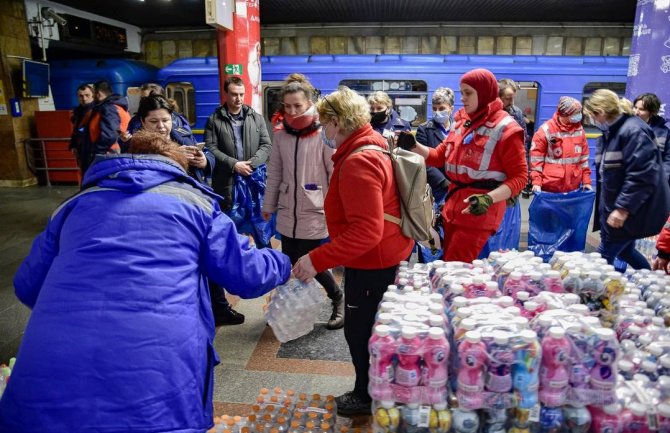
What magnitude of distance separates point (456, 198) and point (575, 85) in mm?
7820

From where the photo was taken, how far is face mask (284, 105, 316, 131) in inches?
131

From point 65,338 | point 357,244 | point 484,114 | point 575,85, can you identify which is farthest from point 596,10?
point 65,338

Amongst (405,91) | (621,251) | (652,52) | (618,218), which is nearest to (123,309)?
(618,218)

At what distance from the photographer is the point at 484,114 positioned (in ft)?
9.73

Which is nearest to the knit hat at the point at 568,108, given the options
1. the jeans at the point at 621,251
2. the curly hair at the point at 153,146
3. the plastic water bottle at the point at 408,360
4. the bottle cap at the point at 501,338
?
the jeans at the point at 621,251

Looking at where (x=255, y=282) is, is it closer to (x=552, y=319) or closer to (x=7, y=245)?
(x=552, y=319)

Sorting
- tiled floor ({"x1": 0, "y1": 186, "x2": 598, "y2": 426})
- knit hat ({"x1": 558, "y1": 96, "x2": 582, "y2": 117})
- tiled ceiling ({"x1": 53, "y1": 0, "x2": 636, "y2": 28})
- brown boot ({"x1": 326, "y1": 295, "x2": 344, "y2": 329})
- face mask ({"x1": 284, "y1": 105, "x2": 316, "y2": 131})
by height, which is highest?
tiled ceiling ({"x1": 53, "y1": 0, "x2": 636, "y2": 28})

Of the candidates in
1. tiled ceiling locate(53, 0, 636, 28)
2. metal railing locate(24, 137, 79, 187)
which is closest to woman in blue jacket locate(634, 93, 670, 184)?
tiled ceiling locate(53, 0, 636, 28)

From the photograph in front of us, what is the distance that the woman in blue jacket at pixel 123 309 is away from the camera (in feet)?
4.66

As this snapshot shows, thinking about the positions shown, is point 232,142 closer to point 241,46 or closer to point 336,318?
point 336,318

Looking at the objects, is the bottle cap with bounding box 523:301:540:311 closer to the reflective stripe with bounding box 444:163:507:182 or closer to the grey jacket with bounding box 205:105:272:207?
the reflective stripe with bounding box 444:163:507:182

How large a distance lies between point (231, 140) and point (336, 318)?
1.76 metres

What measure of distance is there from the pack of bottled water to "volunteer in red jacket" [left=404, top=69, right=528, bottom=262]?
3.33 ft

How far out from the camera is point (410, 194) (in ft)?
7.75
